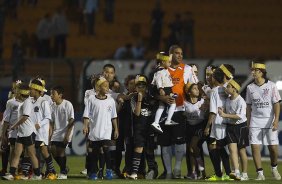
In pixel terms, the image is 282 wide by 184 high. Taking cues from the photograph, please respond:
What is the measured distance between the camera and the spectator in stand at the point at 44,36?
1495 inches

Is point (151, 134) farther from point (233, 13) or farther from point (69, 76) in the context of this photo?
point (233, 13)

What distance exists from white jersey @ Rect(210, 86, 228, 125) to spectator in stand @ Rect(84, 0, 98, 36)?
1956cm

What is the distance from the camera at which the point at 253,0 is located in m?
41.5

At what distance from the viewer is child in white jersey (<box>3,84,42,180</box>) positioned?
20.6 meters

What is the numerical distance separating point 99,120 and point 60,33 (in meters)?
17.6

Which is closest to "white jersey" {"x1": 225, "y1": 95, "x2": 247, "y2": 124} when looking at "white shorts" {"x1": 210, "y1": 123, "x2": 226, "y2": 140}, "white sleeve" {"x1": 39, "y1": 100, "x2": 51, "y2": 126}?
"white shorts" {"x1": 210, "y1": 123, "x2": 226, "y2": 140}

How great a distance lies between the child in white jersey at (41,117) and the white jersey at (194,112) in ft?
8.47

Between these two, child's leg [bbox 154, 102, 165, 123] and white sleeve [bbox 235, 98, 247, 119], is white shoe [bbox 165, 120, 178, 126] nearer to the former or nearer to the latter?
child's leg [bbox 154, 102, 165, 123]

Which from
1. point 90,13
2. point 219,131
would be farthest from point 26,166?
point 90,13

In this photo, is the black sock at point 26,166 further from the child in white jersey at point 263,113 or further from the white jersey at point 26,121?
the child in white jersey at point 263,113

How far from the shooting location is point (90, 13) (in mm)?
39719

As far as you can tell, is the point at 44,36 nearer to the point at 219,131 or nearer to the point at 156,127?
the point at 156,127

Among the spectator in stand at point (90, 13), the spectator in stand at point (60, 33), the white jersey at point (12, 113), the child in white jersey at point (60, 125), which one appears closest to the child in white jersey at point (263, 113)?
the child in white jersey at point (60, 125)

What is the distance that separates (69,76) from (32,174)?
33.1ft
